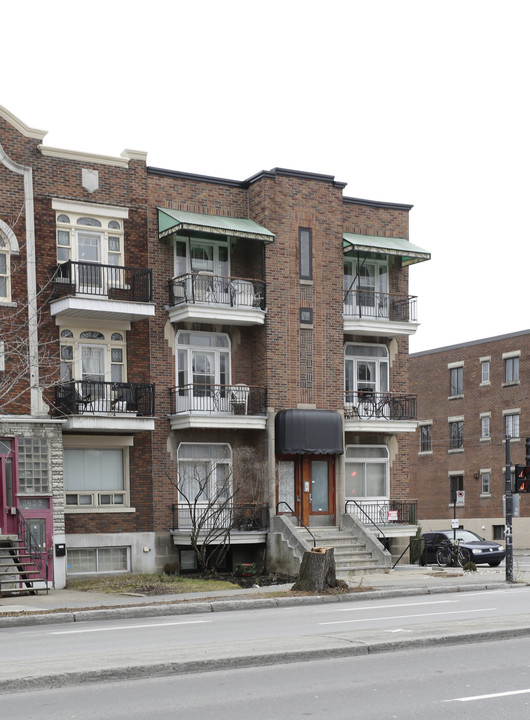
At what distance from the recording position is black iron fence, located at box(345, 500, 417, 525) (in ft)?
102

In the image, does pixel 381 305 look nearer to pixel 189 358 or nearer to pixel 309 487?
pixel 309 487

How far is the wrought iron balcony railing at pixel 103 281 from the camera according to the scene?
26.8m

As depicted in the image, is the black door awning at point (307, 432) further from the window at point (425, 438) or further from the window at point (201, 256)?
the window at point (425, 438)

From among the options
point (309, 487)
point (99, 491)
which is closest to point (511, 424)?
point (309, 487)

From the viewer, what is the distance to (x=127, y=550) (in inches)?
1093

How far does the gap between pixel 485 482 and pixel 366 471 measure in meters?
22.0

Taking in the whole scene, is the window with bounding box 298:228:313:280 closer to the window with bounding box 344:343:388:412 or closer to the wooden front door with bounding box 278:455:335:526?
the window with bounding box 344:343:388:412

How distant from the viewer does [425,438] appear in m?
56.2

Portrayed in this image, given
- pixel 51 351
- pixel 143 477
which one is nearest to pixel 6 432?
pixel 51 351

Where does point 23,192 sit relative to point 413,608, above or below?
above

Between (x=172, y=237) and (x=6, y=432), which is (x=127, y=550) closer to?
(x=6, y=432)

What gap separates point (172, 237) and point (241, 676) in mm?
19632

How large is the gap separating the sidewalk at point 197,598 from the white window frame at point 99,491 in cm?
306

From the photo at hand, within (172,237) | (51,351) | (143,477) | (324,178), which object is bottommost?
(143,477)
